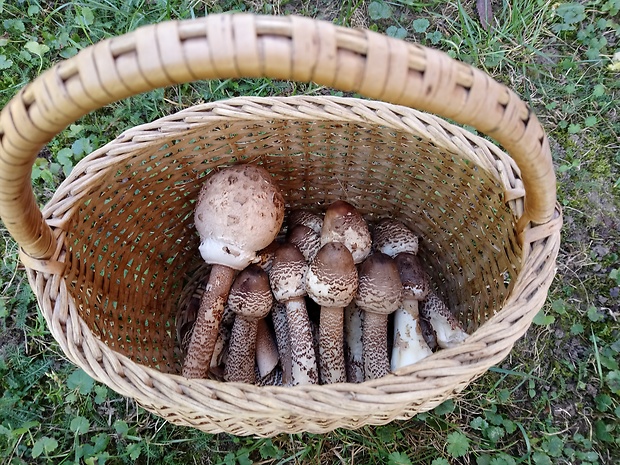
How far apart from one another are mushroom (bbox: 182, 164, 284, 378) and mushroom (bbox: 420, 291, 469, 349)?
77cm

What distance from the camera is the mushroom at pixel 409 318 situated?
2.22m

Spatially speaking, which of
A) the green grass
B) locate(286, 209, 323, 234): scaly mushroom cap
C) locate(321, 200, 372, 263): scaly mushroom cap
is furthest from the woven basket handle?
the green grass

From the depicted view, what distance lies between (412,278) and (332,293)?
403 millimetres

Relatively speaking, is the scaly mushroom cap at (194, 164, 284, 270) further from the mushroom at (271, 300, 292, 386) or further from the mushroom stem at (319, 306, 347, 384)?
the mushroom stem at (319, 306, 347, 384)

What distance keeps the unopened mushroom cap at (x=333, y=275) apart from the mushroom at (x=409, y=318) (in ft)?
1.00

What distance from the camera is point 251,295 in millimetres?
2123

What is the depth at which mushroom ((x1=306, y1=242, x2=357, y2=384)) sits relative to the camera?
1.98 m

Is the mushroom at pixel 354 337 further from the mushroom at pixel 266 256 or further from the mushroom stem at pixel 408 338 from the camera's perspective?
the mushroom at pixel 266 256

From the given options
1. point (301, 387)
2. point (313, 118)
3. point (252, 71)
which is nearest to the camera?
point (252, 71)

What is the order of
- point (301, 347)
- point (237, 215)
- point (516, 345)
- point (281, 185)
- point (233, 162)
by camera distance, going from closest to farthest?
point (237, 215) < point (301, 347) < point (233, 162) < point (281, 185) < point (516, 345)

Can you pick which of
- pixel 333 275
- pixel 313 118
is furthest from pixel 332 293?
pixel 313 118

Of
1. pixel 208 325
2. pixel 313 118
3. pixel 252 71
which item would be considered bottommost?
pixel 208 325

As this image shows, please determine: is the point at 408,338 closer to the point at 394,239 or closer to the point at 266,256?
the point at 394,239

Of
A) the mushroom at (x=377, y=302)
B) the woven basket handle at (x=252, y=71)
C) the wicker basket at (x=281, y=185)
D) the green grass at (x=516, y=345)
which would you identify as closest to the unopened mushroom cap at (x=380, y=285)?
the mushroom at (x=377, y=302)
